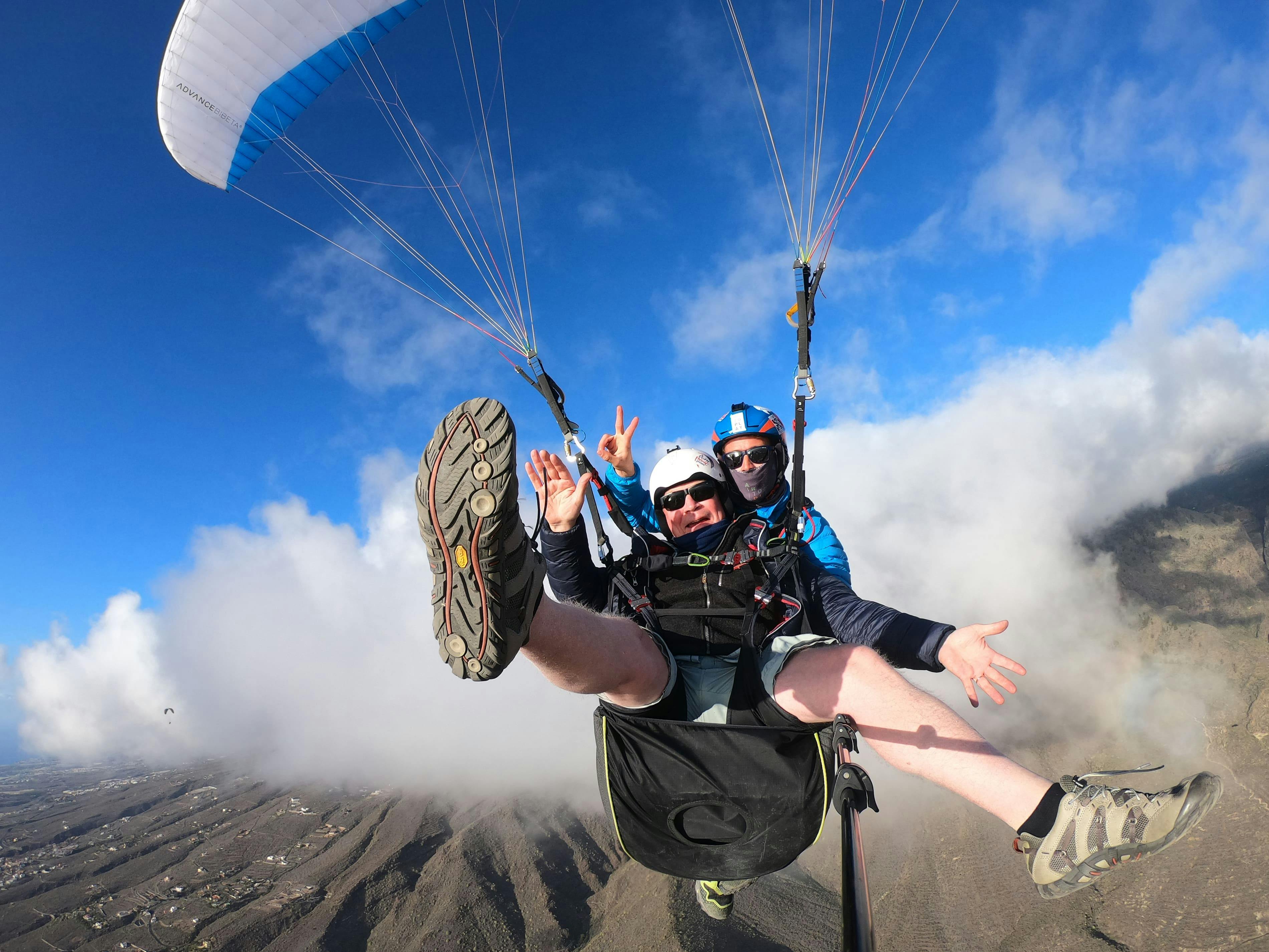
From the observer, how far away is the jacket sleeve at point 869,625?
2.58 m

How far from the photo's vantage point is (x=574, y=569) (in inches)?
132

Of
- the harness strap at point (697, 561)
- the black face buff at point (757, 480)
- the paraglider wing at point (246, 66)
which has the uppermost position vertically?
the paraglider wing at point (246, 66)

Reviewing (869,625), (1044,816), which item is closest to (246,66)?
(869,625)

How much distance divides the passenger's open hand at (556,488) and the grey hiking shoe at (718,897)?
2.63m

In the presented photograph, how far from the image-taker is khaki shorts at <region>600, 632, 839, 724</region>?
2.75 metres

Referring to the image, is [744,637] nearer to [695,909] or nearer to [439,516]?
[439,516]

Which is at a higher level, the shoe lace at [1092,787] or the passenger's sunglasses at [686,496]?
the passenger's sunglasses at [686,496]

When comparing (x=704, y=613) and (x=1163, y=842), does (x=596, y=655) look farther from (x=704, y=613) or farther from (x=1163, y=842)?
(x=1163, y=842)

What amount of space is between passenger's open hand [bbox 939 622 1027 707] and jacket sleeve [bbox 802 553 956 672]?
0.09 meters

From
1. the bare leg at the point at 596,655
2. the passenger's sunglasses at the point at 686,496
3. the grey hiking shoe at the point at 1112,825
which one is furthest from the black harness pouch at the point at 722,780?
the passenger's sunglasses at the point at 686,496

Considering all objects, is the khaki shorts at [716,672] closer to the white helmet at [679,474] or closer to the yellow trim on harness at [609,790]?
the yellow trim on harness at [609,790]

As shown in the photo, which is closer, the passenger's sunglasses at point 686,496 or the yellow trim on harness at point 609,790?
the yellow trim on harness at point 609,790

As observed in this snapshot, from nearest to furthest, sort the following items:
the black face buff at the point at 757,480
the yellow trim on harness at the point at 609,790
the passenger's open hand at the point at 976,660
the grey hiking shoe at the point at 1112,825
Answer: the grey hiking shoe at the point at 1112,825 < the passenger's open hand at the point at 976,660 < the yellow trim on harness at the point at 609,790 < the black face buff at the point at 757,480

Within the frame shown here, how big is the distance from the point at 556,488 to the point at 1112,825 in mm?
2504
